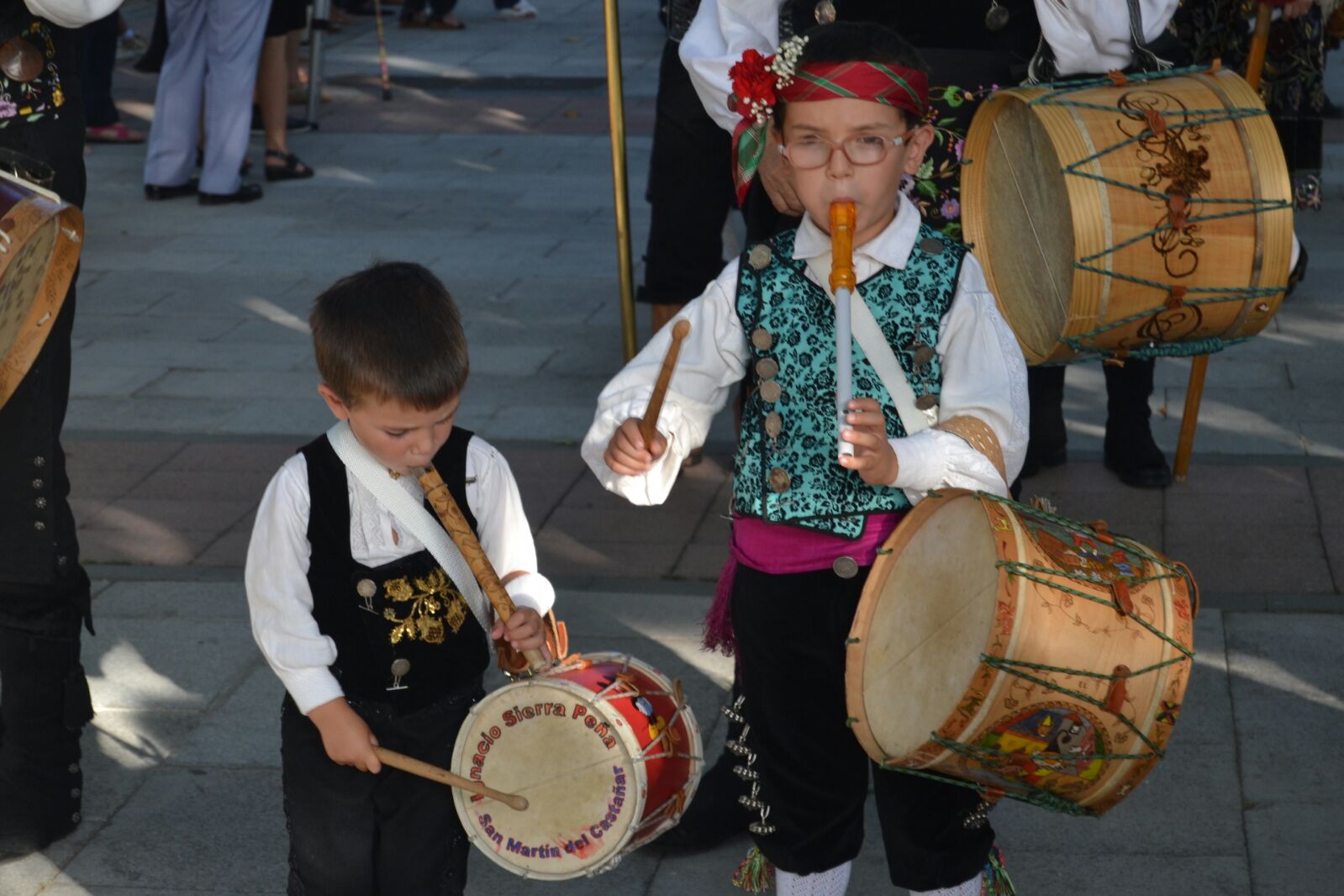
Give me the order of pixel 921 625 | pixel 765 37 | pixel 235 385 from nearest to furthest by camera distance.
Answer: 1. pixel 921 625
2. pixel 765 37
3. pixel 235 385

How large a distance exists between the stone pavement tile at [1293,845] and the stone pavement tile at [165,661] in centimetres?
212

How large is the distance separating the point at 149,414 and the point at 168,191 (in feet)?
10.7

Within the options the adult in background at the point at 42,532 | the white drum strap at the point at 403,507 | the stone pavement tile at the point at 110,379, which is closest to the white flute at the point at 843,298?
the white drum strap at the point at 403,507

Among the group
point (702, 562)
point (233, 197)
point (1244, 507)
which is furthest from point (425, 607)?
point (233, 197)

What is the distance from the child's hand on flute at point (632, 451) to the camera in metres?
2.39

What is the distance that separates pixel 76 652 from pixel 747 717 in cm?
132

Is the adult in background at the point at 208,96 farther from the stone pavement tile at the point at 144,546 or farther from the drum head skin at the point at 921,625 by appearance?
the drum head skin at the point at 921,625

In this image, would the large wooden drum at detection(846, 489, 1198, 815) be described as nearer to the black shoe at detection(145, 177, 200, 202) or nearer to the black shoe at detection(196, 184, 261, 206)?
the black shoe at detection(196, 184, 261, 206)

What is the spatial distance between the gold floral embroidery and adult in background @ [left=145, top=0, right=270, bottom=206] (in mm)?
6036

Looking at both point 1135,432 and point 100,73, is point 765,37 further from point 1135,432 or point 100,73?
point 100,73

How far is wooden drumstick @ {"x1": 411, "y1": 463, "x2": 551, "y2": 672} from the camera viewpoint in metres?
2.39

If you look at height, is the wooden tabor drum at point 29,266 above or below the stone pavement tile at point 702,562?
above

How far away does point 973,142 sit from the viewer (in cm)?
334

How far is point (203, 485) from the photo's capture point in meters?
4.97
